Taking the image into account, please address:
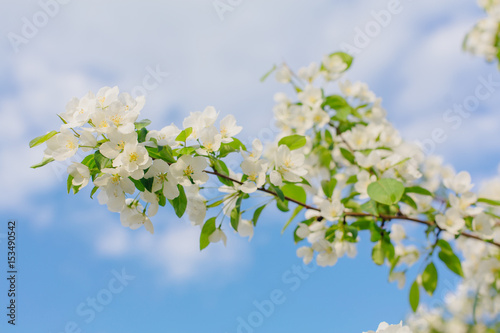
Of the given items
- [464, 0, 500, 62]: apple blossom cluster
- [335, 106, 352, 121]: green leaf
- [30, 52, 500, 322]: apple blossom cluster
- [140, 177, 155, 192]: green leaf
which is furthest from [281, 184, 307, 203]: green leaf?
[464, 0, 500, 62]: apple blossom cluster

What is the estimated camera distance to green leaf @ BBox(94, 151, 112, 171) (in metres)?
1.17

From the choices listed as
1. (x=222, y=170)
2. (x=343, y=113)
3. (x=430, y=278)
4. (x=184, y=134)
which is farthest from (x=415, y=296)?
(x=184, y=134)

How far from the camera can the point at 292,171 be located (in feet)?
4.69

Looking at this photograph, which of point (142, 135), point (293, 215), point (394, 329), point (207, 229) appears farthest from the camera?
point (293, 215)

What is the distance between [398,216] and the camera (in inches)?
72.1

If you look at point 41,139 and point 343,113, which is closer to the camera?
point 41,139

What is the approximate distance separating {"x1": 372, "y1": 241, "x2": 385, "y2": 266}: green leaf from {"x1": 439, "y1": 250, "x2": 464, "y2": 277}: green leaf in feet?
0.94

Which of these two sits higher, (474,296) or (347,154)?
(347,154)

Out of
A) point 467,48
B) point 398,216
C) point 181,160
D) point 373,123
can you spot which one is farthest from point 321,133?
point 467,48

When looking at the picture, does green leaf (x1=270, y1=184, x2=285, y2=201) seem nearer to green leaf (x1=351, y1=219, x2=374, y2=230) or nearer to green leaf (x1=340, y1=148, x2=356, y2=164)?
green leaf (x1=351, y1=219, x2=374, y2=230)

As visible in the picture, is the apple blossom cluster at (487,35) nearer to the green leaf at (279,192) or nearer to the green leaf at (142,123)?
the green leaf at (279,192)

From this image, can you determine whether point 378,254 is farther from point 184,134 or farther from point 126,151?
point 126,151

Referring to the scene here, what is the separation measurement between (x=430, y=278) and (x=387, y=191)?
59 cm

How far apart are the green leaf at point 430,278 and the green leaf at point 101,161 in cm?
142
